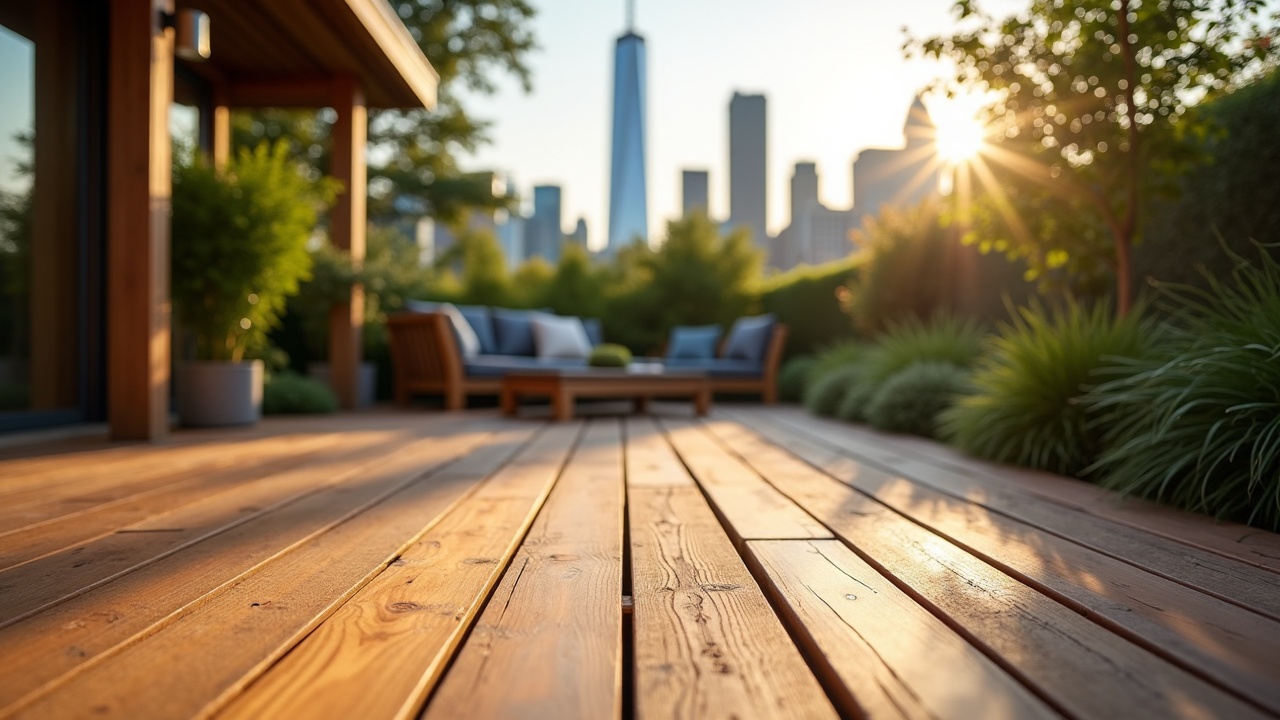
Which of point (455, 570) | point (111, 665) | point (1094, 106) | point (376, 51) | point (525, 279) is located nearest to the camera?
point (111, 665)

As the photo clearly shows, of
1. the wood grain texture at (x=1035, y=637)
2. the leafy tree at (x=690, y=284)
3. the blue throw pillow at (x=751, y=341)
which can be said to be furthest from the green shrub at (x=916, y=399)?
the leafy tree at (x=690, y=284)

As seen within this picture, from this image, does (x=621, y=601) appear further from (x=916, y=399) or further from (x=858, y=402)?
(x=858, y=402)

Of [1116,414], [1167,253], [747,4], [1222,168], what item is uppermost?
[747,4]

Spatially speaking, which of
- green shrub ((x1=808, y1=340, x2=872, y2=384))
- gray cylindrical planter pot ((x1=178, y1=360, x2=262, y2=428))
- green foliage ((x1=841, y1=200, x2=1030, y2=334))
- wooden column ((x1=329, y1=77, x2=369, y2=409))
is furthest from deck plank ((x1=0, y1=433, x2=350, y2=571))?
green foliage ((x1=841, y1=200, x2=1030, y2=334))

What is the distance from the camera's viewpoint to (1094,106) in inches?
109

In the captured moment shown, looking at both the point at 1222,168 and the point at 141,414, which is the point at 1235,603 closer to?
the point at 1222,168

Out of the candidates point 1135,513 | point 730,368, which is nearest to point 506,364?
point 730,368

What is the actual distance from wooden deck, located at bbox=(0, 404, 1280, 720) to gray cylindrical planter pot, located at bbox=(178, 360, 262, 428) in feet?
5.98

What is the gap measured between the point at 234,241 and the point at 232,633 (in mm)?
3308

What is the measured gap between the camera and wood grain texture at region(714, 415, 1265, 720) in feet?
2.22

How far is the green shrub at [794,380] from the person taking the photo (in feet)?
22.3

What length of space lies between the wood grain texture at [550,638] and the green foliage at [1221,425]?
1287mm

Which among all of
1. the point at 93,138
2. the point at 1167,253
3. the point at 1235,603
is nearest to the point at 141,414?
the point at 93,138

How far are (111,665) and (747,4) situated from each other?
598 centimetres
